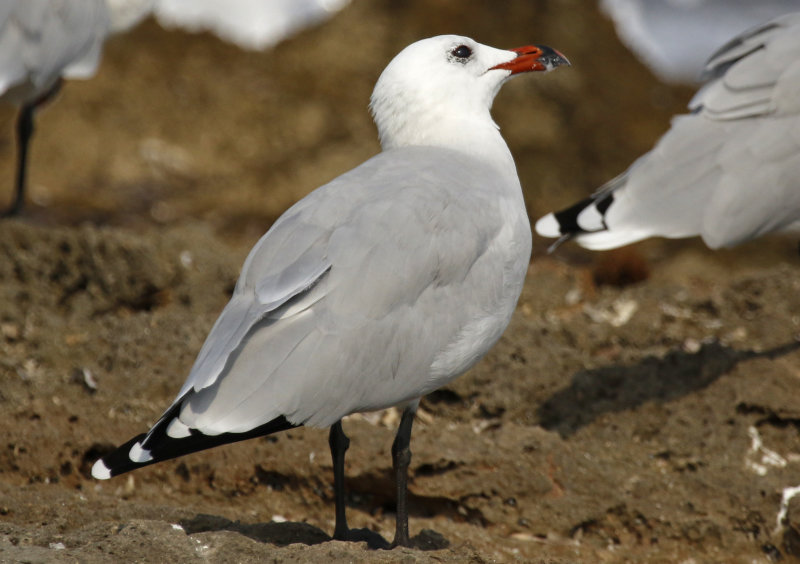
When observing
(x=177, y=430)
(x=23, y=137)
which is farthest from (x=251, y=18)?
(x=177, y=430)

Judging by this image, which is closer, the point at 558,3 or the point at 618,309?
the point at 618,309

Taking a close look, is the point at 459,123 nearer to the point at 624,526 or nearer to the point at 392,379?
the point at 392,379

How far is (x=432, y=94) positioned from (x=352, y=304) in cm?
114

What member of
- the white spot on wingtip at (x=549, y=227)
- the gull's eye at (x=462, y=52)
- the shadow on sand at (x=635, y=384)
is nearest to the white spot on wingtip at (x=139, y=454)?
→ the gull's eye at (x=462, y=52)

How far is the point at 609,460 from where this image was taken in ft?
14.5

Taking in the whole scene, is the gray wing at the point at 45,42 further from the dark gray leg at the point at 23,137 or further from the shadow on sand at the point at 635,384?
the shadow on sand at the point at 635,384

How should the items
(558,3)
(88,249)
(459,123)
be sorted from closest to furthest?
(459,123)
(88,249)
(558,3)

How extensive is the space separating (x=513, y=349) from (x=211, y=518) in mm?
2133

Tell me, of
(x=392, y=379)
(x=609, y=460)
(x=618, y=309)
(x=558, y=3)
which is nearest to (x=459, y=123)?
(x=392, y=379)

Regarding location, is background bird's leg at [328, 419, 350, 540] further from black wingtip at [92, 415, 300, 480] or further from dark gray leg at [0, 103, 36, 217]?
dark gray leg at [0, 103, 36, 217]

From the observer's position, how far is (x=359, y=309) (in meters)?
3.30

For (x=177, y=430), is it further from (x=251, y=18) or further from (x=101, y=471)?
(x=251, y=18)

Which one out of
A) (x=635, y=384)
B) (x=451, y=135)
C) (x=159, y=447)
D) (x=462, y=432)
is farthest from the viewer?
(x=635, y=384)

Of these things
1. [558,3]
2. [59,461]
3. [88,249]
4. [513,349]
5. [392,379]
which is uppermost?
[392,379]
